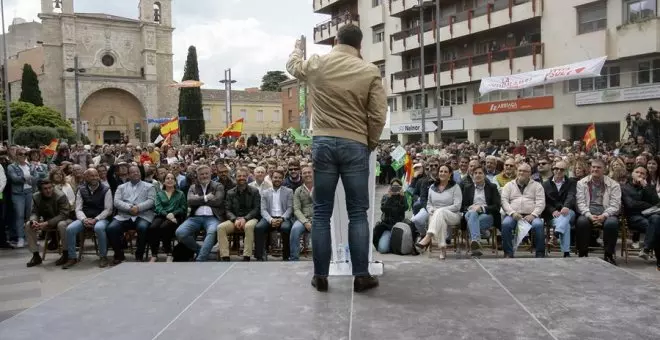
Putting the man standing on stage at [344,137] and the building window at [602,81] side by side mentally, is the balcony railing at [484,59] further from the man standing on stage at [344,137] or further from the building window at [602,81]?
the man standing on stage at [344,137]

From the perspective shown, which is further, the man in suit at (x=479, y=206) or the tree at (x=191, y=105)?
the tree at (x=191, y=105)

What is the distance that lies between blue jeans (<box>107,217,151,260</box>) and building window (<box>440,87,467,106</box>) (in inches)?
1218

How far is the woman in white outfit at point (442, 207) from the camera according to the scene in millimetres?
8445

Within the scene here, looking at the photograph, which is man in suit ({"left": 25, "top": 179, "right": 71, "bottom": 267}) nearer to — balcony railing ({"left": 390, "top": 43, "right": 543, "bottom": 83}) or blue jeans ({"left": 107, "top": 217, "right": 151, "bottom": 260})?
blue jeans ({"left": 107, "top": 217, "right": 151, "bottom": 260})

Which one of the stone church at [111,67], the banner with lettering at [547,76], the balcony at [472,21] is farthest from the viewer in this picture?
the stone church at [111,67]

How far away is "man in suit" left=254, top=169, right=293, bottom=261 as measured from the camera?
8.65 metres

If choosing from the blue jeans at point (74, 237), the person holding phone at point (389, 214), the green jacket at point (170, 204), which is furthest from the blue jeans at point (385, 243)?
the blue jeans at point (74, 237)

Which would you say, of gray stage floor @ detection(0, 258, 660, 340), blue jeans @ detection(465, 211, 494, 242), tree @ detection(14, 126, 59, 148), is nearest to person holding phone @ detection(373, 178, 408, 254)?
blue jeans @ detection(465, 211, 494, 242)

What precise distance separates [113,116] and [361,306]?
6991 cm

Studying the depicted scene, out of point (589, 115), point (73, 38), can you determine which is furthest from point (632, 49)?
point (73, 38)

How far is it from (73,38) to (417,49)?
44717 mm

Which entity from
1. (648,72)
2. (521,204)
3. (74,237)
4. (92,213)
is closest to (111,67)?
(648,72)

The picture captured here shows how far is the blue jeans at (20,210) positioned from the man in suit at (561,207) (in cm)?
948

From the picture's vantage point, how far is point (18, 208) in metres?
10.4
